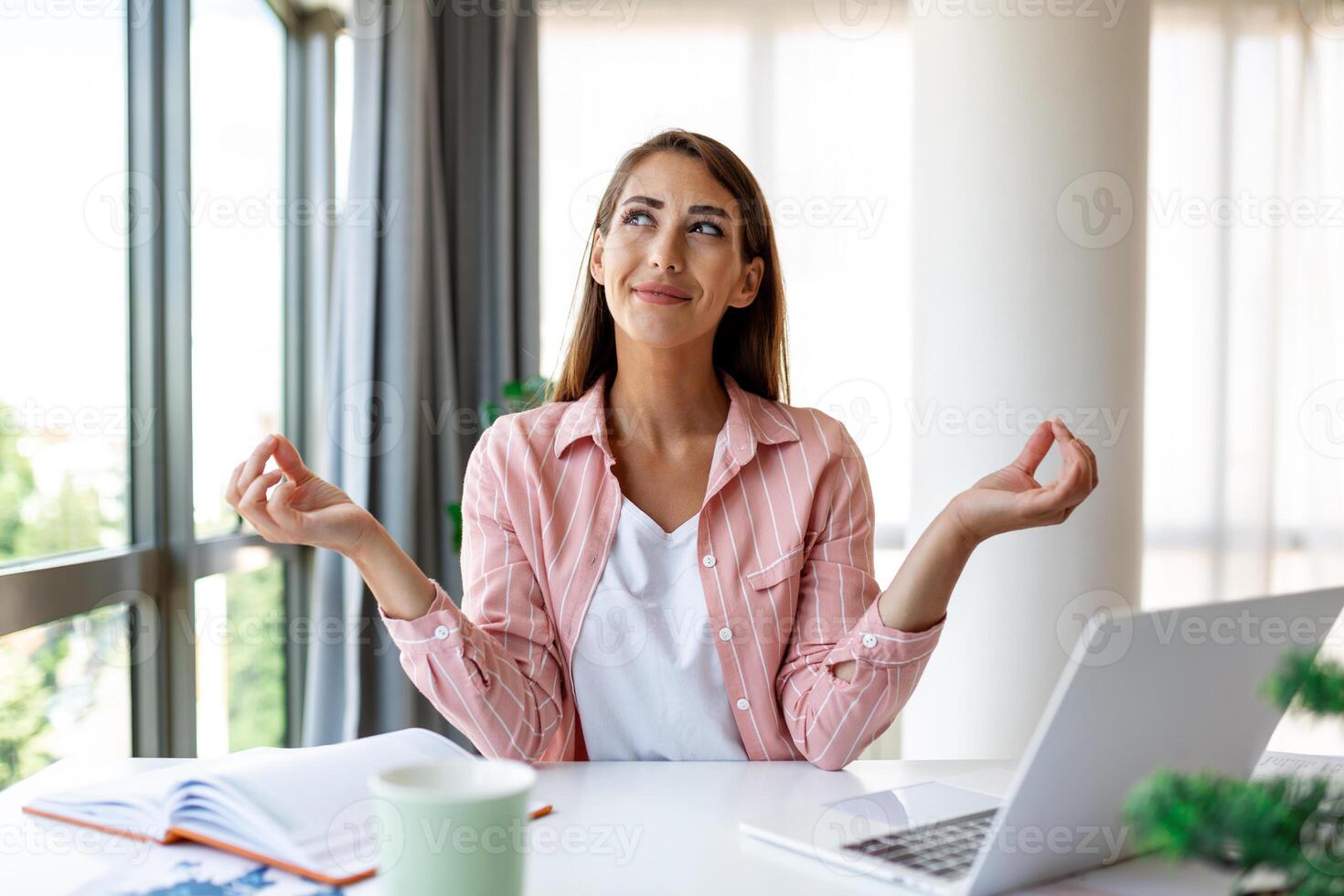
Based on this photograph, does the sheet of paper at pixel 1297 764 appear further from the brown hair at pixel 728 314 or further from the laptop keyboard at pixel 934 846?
the brown hair at pixel 728 314

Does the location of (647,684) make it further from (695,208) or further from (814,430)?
(695,208)

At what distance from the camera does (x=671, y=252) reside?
148 cm

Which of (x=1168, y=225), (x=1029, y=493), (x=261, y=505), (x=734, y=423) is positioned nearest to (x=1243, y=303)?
(x=1168, y=225)

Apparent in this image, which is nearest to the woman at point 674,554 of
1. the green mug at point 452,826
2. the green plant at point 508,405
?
the green mug at point 452,826

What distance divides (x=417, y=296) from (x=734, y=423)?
1882 mm

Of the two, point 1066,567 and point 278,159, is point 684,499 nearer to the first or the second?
point 1066,567

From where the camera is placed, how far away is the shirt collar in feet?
4.91

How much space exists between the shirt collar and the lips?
0.56 ft

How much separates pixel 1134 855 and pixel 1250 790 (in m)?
0.44

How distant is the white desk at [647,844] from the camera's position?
779mm

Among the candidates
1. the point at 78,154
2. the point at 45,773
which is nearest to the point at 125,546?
the point at 78,154

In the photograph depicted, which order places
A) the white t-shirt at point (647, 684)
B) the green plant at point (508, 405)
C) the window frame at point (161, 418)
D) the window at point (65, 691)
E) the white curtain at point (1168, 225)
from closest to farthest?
1. the white t-shirt at point (647, 684)
2. the window at point (65, 691)
3. the window frame at point (161, 418)
4. the green plant at point (508, 405)
5. the white curtain at point (1168, 225)

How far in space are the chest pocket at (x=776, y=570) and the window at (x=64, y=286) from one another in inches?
48.8

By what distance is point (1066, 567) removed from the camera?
96.0 inches
